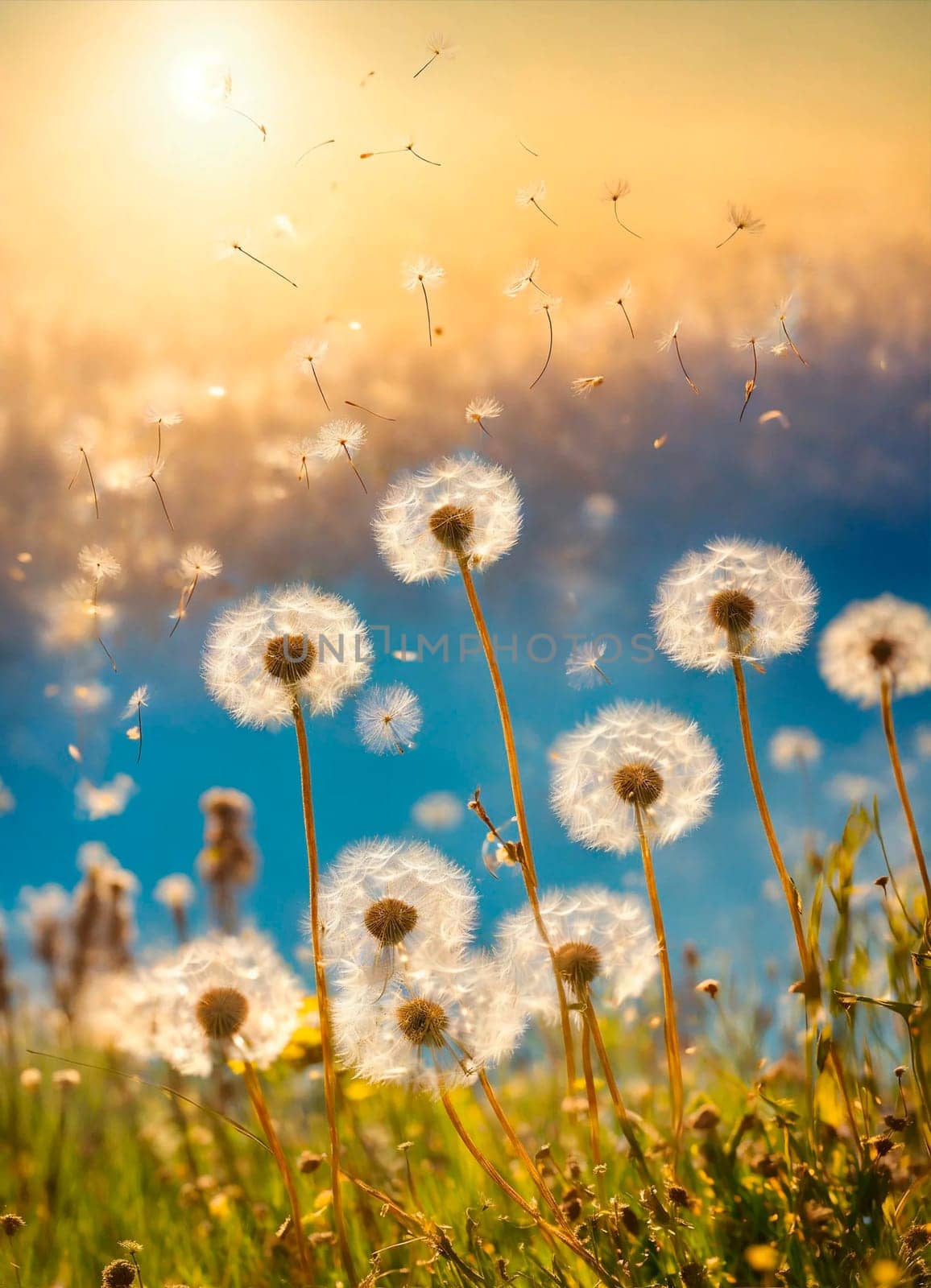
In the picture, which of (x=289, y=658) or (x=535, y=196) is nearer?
(x=289, y=658)

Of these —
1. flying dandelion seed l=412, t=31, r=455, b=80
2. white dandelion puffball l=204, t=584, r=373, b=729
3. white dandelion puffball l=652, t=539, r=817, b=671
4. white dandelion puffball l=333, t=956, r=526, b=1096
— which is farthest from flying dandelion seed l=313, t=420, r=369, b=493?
white dandelion puffball l=333, t=956, r=526, b=1096

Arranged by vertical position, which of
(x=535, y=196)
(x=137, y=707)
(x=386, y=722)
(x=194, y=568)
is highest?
(x=535, y=196)

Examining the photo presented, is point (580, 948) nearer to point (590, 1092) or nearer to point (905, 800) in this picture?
point (590, 1092)

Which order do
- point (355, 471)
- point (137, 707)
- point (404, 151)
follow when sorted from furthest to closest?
point (355, 471) < point (404, 151) < point (137, 707)

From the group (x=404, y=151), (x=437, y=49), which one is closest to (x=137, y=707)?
(x=404, y=151)

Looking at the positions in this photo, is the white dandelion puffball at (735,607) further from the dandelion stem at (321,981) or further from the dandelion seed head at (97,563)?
the dandelion seed head at (97,563)

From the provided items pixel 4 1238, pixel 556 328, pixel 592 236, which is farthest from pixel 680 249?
pixel 4 1238

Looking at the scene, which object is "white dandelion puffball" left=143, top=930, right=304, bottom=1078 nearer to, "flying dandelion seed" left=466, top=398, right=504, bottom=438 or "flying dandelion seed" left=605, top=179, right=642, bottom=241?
"flying dandelion seed" left=466, top=398, right=504, bottom=438

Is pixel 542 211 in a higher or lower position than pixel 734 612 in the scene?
higher
